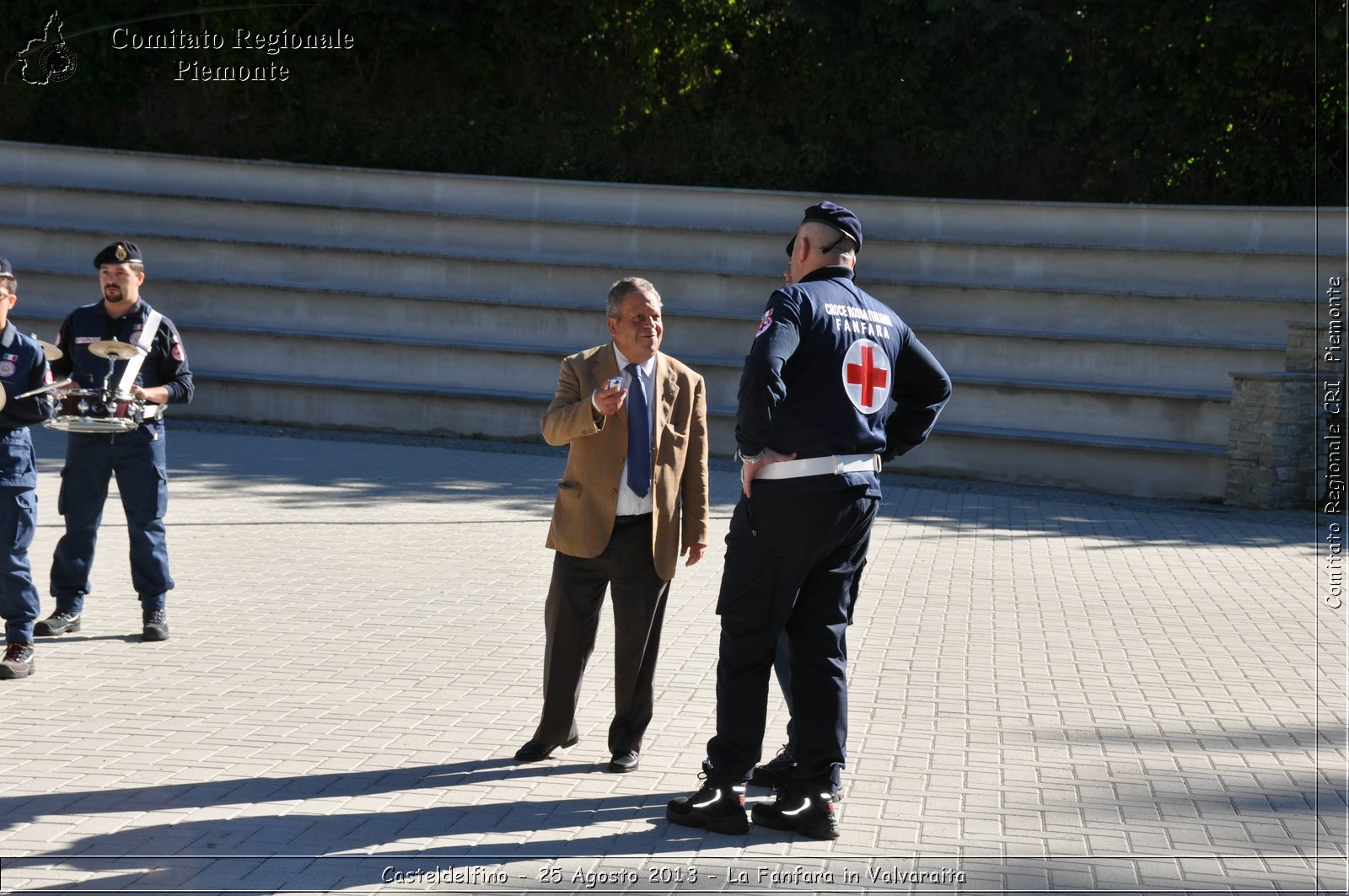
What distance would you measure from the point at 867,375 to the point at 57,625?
4.83 m

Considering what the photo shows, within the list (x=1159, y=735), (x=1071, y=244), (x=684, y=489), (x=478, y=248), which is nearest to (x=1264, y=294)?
(x=1071, y=244)

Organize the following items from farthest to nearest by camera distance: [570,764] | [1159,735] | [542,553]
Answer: [542,553], [1159,735], [570,764]

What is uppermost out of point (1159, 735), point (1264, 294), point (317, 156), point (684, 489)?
point (317, 156)

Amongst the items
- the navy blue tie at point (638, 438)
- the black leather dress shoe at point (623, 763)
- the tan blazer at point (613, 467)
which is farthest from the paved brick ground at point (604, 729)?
the navy blue tie at point (638, 438)

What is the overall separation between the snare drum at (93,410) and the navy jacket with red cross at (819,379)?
370 centimetres

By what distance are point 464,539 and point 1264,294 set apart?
10.4 m

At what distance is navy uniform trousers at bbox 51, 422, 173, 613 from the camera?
741cm

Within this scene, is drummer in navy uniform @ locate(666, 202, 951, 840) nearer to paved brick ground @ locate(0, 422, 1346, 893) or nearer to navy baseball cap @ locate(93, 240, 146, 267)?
paved brick ground @ locate(0, 422, 1346, 893)

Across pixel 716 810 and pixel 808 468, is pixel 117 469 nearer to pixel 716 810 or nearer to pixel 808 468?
pixel 716 810

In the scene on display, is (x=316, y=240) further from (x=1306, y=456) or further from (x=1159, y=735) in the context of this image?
(x=1159, y=735)

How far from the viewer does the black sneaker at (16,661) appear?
648cm

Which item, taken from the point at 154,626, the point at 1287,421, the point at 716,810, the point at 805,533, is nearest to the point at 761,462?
the point at 805,533

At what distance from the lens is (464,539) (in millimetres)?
10828

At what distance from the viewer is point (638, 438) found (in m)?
5.62
